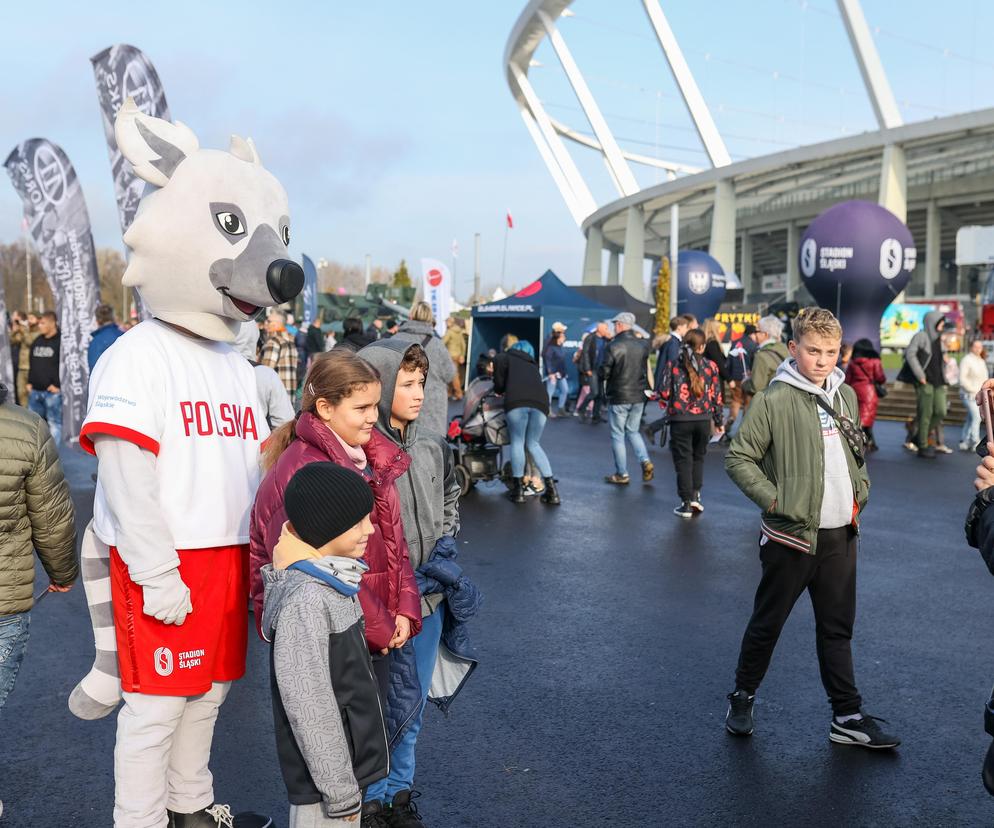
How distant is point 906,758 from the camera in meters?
3.84

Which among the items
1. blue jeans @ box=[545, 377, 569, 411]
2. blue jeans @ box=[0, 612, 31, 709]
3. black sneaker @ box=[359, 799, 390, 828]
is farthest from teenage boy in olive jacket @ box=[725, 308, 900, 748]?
blue jeans @ box=[545, 377, 569, 411]

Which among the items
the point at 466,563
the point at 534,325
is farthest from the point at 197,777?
the point at 534,325

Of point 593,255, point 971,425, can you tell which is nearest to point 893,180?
point 971,425

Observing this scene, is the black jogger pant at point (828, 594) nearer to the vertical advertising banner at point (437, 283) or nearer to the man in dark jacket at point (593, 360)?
the man in dark jacket at point (593, 360)

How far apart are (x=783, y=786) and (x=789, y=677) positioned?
117 cm

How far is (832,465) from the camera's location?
158 inches

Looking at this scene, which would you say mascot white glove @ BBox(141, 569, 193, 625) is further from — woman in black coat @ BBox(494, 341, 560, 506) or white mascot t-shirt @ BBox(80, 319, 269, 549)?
woman in black coat @ BBox(494, 341, 560, 506)

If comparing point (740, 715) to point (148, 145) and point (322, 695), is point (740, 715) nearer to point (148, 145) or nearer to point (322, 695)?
point (322, 695)

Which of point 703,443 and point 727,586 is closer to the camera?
point 727,586

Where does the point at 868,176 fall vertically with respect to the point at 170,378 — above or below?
above

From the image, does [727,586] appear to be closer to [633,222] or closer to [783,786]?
[783,786]

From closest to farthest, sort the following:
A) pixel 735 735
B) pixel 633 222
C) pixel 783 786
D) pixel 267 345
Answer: pixel 783 786
pixel 735 735
pixel 267 345
pixel 633 222

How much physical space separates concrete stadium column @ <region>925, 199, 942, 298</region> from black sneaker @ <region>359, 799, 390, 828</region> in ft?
170

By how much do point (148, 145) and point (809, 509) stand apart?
9.12 ft
